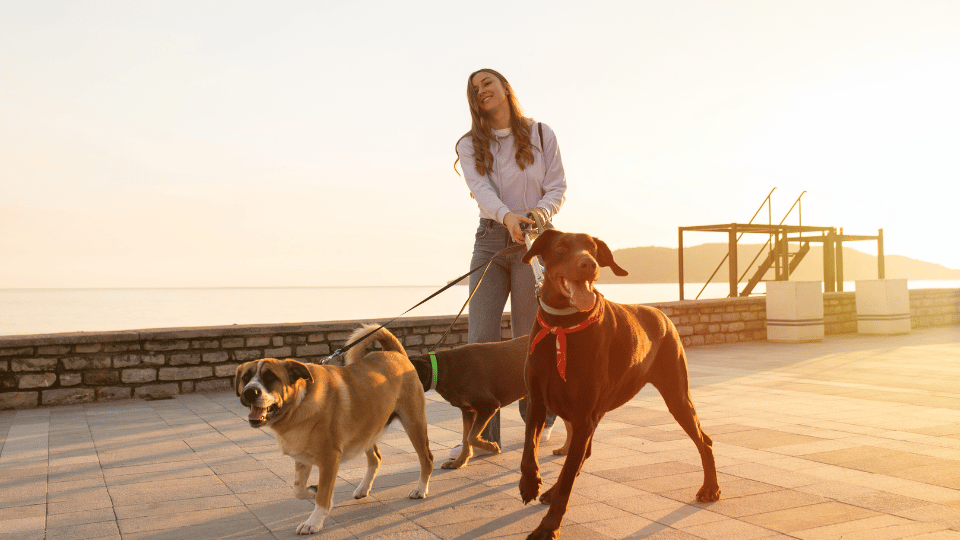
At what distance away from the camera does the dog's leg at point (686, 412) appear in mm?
3713

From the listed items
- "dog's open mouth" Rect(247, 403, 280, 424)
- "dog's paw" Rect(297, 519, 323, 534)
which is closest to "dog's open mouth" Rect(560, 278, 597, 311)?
"dog's open mouth" Rect(247, 403, 280, 424)

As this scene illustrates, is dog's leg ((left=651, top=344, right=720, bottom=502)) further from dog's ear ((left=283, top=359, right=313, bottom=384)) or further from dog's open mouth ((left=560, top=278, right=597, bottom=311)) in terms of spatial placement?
dog's ear ((left=283, top=359, right=313, bottom=384))

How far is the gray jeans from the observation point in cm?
512

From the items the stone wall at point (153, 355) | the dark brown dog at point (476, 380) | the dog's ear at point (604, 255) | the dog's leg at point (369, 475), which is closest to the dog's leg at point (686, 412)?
the dog's ear at point (604, 255)

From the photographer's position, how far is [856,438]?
5441 millimetres

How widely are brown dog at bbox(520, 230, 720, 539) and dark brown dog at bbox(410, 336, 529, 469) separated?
1.53 meters

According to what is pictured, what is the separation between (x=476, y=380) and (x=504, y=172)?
1.56 m

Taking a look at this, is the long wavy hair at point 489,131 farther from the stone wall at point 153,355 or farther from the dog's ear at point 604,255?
the stone wall at point 153,355

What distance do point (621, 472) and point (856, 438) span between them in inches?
90.1

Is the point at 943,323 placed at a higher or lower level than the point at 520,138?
lower

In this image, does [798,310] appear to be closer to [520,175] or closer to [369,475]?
[520,175]

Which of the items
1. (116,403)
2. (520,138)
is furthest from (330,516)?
(116,403)

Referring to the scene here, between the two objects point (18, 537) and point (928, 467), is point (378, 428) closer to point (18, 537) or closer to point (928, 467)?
point (18, 537)

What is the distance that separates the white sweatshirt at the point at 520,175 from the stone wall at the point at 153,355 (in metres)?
3.72
